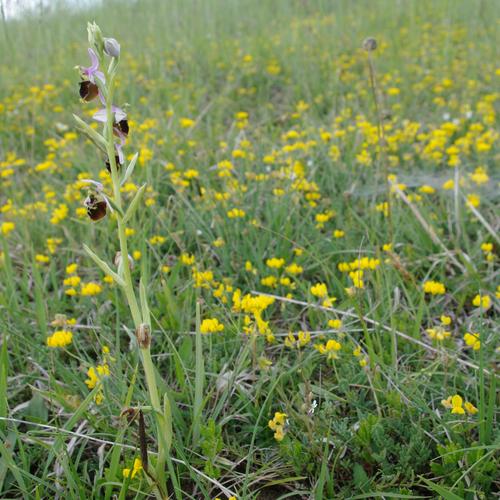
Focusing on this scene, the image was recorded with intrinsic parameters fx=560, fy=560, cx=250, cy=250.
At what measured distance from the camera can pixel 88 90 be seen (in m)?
1.22

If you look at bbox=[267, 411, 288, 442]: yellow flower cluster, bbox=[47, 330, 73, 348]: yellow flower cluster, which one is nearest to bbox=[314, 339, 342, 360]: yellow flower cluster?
bbox=[267, 411, 288, 442]: yellow flower cluster

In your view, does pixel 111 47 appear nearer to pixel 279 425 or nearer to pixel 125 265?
pixel 125 265

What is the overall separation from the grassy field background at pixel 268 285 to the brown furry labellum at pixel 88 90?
25.6 inches

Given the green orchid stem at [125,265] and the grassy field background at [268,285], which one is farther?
the grassy field background at [268,285]

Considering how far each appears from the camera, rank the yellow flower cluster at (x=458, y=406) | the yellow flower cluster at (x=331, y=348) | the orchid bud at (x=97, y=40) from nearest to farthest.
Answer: the orchid bud at (x=97, y=40) → the yellow flower cluster at (x=458, y=406) → the yellow flower cluster at (x=331, y=348)

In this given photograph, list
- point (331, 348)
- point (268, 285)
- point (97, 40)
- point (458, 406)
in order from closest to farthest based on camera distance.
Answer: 1. point (97, 40)
2. point (458, 406)
3. point (331, 348)
4. point (268, 285)

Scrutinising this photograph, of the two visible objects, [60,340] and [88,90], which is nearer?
[88,90]

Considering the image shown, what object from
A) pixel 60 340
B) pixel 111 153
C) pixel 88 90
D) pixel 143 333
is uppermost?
pixel 88 90

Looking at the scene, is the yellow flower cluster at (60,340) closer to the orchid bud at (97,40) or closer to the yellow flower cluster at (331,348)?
the yellow flower cluster at (331,348)

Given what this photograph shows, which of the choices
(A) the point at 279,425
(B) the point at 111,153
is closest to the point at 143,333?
(B) the point at 111,153

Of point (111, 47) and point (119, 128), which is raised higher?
point (111, 47)

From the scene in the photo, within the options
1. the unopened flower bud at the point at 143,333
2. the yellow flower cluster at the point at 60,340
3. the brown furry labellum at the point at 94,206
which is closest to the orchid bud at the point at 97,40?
the brown furry labellum at the point at 94,206

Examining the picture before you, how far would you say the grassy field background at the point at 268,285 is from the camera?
1.52 meters

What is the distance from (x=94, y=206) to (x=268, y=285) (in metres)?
1.16
